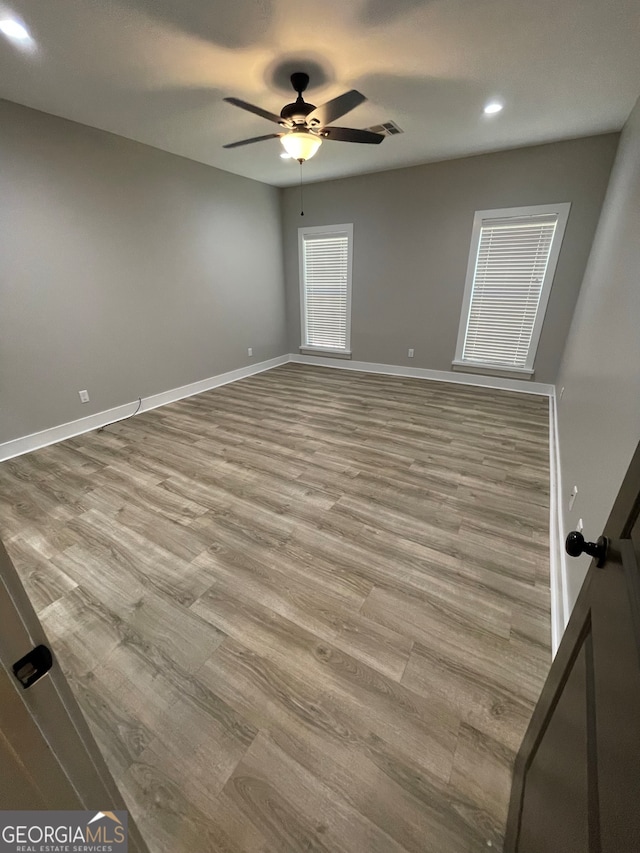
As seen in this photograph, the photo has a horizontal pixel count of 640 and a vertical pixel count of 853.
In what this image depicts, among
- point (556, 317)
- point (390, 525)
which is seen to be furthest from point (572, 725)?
point (556, 317)

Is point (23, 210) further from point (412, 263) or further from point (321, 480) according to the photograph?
point (412, 263)

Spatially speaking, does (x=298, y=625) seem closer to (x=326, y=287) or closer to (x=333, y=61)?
(x=333, y=61)

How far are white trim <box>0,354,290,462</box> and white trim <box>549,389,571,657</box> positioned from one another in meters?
4.03

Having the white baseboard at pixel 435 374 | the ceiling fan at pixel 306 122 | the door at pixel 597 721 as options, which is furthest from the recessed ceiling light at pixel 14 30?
the white baseboard at pixel 435 374

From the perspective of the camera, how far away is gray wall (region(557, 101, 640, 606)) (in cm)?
121

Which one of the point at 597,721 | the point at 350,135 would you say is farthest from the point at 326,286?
the point at 597,721

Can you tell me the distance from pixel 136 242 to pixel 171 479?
103 inches

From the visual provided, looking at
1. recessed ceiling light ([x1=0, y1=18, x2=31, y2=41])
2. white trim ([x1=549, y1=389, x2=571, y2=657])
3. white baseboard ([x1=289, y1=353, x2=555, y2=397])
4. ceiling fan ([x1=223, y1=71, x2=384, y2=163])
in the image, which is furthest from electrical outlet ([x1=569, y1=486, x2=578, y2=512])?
recessed ceiling light ([x1=0, y1=18, x2=31, y2=41])

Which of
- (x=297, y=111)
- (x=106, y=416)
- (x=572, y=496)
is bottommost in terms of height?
(x=106, y=416)

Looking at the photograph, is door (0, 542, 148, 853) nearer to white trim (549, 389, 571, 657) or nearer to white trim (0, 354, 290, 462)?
white trim (549, 389, 571, 657)

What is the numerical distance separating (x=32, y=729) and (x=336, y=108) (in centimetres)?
290

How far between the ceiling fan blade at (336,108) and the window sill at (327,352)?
11.0 feet

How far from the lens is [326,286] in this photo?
539cm

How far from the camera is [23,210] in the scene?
277 cm
